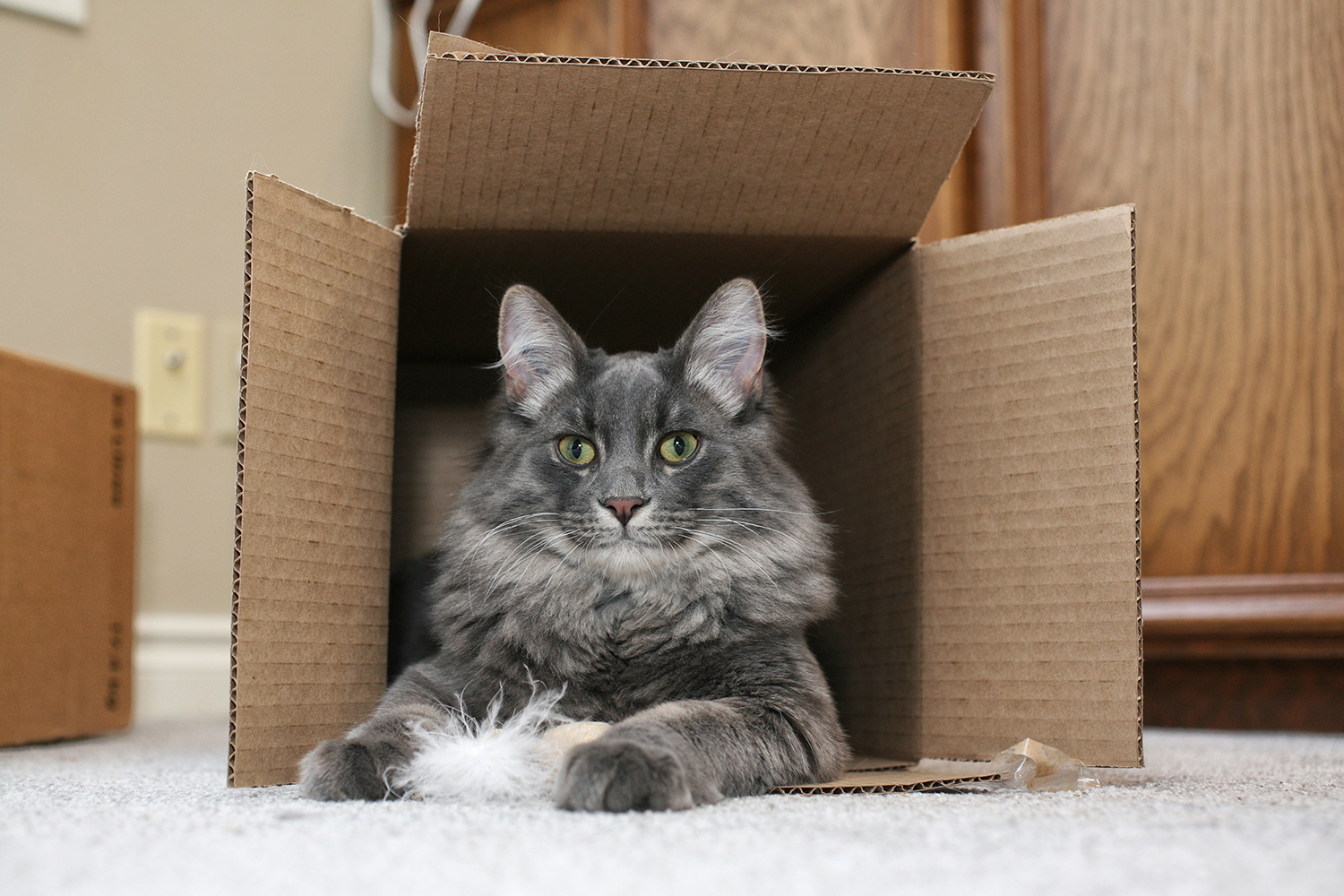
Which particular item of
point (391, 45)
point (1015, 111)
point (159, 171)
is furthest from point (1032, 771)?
point (391, 45)

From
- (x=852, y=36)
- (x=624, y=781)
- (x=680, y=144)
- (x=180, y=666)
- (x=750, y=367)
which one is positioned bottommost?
(x=180, y=666)

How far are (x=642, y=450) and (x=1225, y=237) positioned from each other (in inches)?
51.1

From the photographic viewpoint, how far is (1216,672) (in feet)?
6.48

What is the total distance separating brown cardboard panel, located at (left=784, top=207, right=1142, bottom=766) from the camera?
124cm

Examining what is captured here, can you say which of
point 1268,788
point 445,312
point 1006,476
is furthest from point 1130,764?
point 445,312

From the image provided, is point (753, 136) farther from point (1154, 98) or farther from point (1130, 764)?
point (1154, 98)

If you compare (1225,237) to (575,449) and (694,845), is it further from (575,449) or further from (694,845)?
(694,845)

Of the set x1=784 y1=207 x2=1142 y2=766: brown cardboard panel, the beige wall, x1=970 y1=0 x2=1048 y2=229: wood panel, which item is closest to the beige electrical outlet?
the beige wall

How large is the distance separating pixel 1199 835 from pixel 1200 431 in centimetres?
133

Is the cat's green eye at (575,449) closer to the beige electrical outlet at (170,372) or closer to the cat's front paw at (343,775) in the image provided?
the cat's front paw at (343,775)

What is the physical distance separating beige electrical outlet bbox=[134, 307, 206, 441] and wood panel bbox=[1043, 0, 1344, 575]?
1.77m

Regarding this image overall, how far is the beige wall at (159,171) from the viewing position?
2.08 m

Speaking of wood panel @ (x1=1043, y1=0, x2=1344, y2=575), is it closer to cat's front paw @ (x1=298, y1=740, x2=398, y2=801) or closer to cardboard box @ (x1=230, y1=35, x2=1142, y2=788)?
cardboard box @ (x1=230, y1=35, x2=1142, y2=788)

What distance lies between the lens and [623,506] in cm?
117
